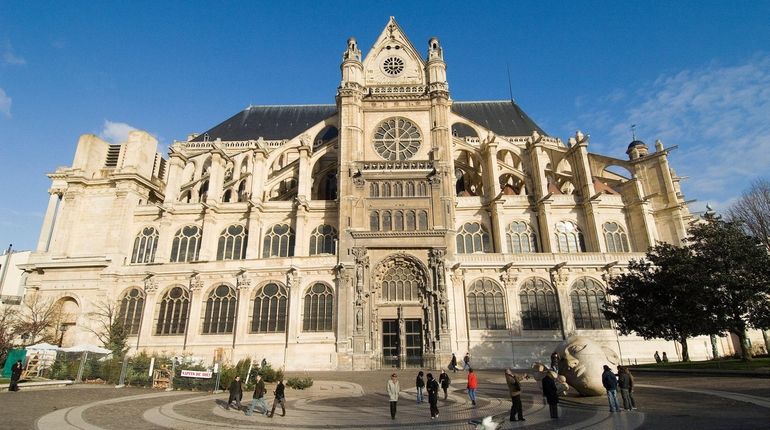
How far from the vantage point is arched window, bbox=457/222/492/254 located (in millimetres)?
31766

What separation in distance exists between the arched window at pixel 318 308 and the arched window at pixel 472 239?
1080 centimetres

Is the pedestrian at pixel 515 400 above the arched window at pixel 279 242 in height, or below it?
below

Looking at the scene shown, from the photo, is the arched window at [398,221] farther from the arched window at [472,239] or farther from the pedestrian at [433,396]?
the pedestrian at [433,396]

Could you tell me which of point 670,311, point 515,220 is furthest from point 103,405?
point 515,220

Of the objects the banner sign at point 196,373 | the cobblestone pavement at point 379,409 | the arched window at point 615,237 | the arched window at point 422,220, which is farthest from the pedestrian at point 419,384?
the arched window at point 615,237

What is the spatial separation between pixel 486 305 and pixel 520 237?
6.89 meters

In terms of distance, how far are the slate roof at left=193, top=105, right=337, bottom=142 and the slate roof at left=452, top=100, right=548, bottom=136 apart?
56.2 ft

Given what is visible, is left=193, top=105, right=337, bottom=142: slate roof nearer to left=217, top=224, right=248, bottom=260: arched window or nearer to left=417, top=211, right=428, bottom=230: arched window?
left=217, top=224, right=248, bottom=260: arched window

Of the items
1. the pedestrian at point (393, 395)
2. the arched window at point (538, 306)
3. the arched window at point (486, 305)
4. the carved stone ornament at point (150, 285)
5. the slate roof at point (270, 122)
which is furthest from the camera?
the slate roof at point (270, 122)

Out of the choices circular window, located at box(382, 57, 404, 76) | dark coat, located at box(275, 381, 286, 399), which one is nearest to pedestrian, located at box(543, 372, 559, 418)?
dark coat, located at box(275, 381, 286, 399)

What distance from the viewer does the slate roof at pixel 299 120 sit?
4572 centimetres

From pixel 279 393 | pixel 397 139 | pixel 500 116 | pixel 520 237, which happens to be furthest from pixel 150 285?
pixel 500 116

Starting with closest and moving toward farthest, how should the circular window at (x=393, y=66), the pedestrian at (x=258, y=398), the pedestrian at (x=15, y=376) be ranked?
the pedestrian at (x=258, y=398), the pedestrian at (x=15, y=376), the circular window at (x=393, y=66)

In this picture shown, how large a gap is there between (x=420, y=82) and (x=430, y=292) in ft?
64.4
